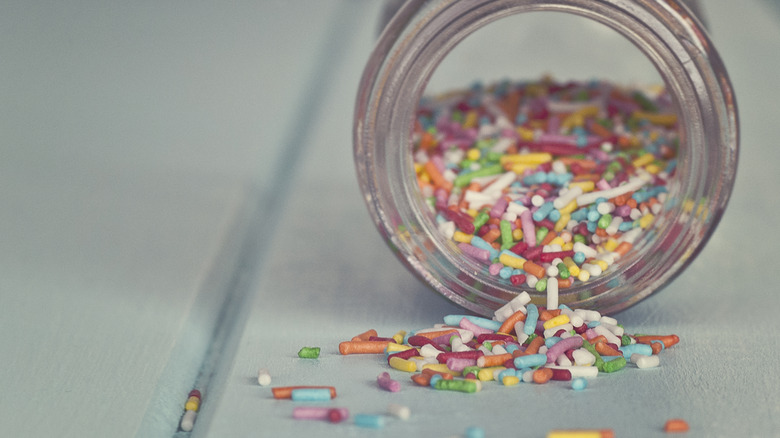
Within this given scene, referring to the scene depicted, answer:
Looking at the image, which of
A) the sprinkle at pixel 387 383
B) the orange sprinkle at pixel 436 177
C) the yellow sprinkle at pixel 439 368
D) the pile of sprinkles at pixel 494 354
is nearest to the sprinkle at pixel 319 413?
the pile of sprinkles at pixel 494 354

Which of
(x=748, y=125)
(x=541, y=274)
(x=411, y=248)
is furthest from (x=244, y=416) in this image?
(x=748, y=125)

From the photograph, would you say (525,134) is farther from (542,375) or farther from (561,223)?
(542,375)

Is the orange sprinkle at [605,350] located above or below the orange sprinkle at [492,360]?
above

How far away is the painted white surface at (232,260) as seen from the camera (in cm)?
Result: 132

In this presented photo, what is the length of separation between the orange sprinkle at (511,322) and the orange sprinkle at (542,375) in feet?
0.58

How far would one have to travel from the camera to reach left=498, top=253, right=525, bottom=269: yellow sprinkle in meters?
1.69

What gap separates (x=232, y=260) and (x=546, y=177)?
693mm

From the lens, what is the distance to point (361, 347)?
1526mm

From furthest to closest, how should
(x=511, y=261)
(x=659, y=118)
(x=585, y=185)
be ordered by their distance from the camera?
(x=659, y=118), (x=585, y=185), (x=511, y=261)

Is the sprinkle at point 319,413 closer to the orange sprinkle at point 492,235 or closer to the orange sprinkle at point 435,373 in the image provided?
the orange sprinkle at point 435,373

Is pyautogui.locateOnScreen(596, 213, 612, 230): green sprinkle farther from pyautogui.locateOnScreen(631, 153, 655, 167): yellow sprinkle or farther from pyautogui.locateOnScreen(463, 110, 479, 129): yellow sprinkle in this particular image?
pyautogui.locateOnScreen(463, 110, 479, 129): yellow sprinkle

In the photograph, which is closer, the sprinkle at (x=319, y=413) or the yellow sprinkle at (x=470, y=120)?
the sprinkle at (x=319, y=413)

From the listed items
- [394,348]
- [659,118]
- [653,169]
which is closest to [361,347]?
[394,348]

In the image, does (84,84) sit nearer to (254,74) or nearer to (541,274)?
(254,74)
